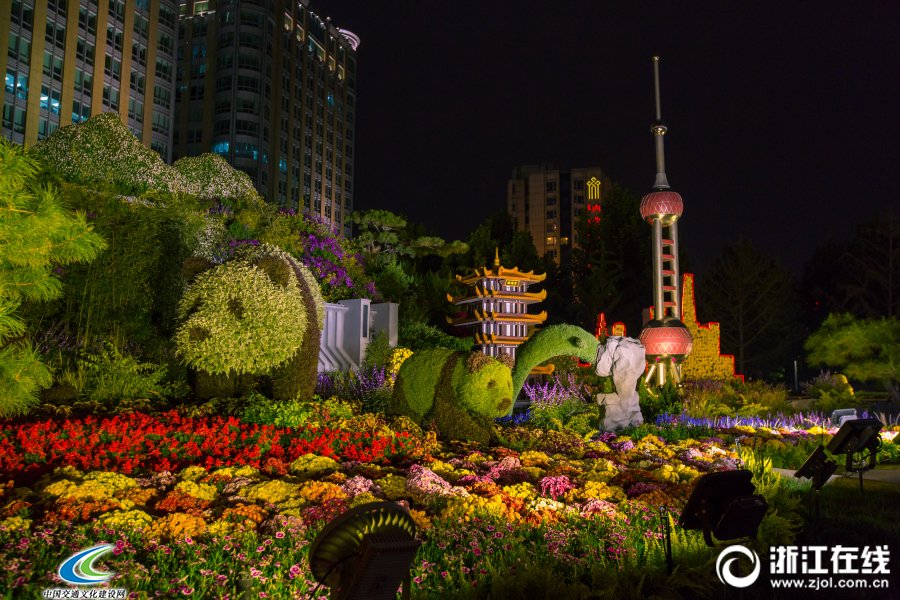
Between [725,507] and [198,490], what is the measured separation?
12.8 feet

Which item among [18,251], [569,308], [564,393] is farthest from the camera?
[569,308]

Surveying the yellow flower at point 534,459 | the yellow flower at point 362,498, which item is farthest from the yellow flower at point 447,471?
the yellow flower at point 362,498

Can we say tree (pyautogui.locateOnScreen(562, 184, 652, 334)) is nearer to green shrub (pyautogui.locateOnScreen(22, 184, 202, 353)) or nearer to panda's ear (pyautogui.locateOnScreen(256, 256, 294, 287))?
green shrub (pyautogui.locateOnScreen(22, 184, 202, 353))

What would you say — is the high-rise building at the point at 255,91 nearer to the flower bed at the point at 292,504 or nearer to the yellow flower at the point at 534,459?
the flower bed at the point at 292,504

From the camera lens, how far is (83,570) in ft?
11.7

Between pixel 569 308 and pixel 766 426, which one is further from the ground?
pixel 569 308

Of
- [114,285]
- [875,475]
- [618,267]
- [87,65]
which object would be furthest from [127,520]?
[87,65]

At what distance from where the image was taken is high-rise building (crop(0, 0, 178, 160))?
1599 inches

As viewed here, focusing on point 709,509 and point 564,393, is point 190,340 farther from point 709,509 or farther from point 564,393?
point 709,509

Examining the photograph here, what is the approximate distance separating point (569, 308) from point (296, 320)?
28170 millimetres

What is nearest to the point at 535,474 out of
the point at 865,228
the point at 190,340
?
the point at 190,340

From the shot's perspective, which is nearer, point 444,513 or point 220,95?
point 444,513

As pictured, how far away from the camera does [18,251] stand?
19.1 feet

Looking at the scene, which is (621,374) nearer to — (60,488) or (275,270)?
(275,270)
